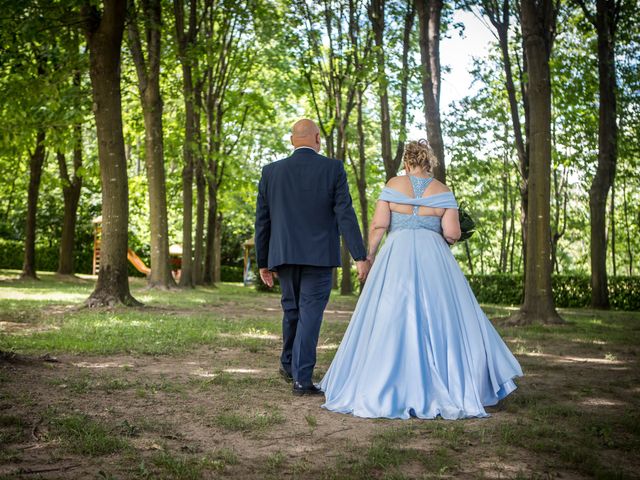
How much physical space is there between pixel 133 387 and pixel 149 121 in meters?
13.7

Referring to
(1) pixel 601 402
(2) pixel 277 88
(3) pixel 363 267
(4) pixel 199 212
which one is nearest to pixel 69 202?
(4) pixel 199 212

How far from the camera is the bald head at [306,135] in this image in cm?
596

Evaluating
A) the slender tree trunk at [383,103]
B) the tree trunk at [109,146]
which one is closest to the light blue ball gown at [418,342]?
the tree trunk at [109,146]

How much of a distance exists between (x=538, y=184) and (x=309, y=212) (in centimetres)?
758

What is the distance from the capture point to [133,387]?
5680mm

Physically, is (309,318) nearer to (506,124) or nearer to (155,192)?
(155,192)

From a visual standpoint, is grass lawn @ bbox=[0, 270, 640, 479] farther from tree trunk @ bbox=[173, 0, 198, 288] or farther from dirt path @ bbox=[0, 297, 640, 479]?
tree trunk @ bbox=[173, 0, 198, 288]

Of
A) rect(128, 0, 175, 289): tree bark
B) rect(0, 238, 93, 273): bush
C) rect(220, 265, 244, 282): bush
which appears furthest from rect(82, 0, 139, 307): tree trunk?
rect(220, 265, 244, 282): bush

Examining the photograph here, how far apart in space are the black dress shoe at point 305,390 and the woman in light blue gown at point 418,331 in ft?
Answer: 0.26

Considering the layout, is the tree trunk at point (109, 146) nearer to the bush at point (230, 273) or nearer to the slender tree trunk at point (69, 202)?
the slender tree trunk at point (69, 202)

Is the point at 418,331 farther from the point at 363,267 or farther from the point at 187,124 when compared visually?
the point at 187,124

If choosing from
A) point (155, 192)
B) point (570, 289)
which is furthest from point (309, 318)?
point (570, 289)

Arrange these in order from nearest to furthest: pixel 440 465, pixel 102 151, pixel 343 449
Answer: pixel 440 465 < pixel 343 449 < pixel 102 151

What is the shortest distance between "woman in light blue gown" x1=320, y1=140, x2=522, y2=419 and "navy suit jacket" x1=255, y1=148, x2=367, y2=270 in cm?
34
